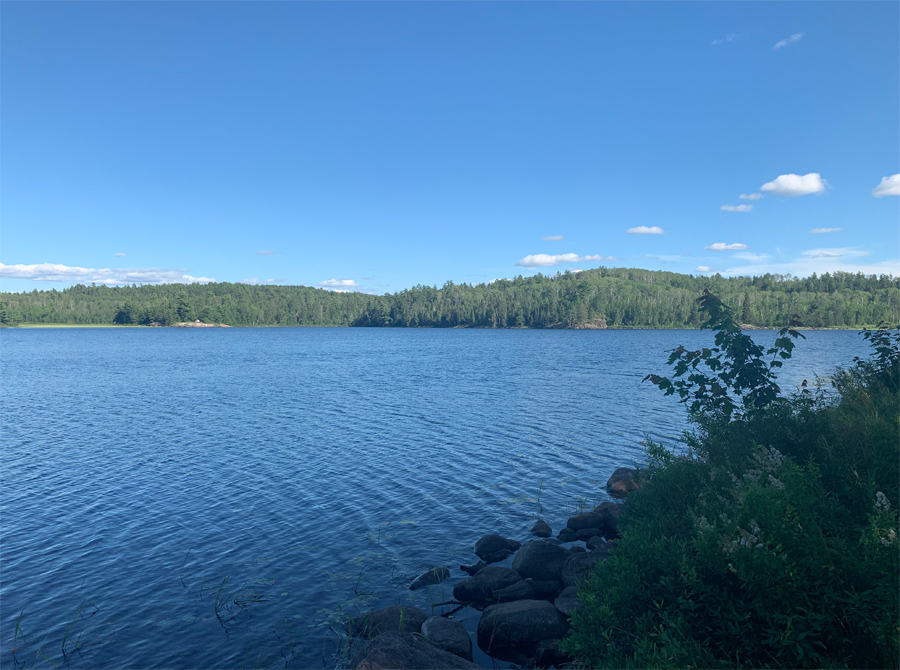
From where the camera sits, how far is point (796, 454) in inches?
546

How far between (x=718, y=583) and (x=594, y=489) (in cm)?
1622

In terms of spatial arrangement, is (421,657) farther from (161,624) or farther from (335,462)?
(335,462)

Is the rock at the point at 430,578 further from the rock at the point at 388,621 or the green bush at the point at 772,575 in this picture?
the green bush at the point at 772,575

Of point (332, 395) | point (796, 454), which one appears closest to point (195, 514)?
point (796, 454)

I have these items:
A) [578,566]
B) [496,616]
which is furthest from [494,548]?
[496,616]

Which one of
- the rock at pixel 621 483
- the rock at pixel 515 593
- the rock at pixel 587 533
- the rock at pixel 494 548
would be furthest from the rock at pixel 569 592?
the rock at pixel 621 483

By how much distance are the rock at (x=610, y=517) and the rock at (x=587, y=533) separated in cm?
31

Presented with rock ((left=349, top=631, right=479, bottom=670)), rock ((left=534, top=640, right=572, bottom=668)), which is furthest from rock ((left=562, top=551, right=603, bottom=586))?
rock ((left=349, top=631, right=479, bottom=670))

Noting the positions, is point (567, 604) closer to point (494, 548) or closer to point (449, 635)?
point (449, 635)

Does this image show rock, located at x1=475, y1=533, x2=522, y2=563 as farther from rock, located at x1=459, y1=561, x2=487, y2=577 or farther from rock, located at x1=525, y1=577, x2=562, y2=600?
rock, located at x1=525, y1=577, x2=562, y2=600

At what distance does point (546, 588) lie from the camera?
15773mm

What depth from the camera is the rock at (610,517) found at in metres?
20.1

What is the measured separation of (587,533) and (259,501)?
48.9 feet

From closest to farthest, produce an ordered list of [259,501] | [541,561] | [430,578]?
[541,561] → [430,578] → [259,501]
